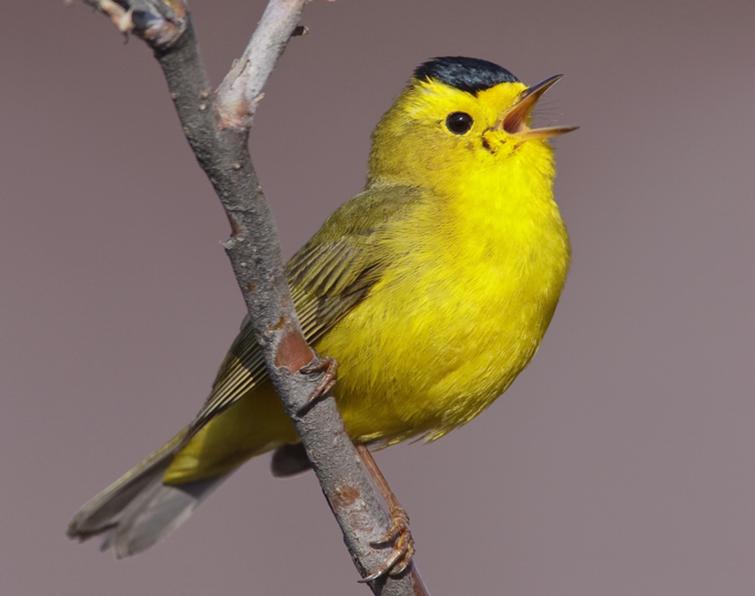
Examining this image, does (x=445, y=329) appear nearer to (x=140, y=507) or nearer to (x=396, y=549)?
(x=396, y=549)

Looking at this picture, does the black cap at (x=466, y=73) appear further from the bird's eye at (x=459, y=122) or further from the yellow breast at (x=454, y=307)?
the yellow breast at (x=454, y=307)

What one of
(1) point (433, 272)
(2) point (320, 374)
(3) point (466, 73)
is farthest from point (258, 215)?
(3) point (466, 73)

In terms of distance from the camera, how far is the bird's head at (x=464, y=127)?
306cm

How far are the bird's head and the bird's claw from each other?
0.84 m

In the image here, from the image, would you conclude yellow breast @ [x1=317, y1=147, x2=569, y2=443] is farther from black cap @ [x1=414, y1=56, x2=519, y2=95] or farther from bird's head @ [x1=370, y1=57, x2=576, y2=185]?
black cap @ [x1=414, y1=56, x2=519, y2=95]

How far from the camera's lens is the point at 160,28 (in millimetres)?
1807

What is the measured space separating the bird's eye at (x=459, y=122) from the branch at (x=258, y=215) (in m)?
0.95

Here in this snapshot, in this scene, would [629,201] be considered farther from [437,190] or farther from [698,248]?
[437,190]

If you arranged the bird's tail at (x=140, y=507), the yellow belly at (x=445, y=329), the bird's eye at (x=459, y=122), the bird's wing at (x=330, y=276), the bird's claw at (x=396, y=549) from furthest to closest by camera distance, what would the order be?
the bird's tail at (x=140, y=507) → the bird's eye at (x=459, y=122) → the bird's wing at (x=330, y=276) → the yellow belly at (x=445, y=329) → the bird's claw at (x=396, y=549)

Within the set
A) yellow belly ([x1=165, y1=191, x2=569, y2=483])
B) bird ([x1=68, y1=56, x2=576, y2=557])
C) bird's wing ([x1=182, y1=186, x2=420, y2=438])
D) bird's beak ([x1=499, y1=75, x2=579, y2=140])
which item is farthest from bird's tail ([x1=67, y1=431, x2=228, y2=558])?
bird's beak ([x1=499, y1=75, x2=579, y2=140])

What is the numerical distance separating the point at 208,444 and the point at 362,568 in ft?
3.02

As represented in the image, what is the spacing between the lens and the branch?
6.02 feet

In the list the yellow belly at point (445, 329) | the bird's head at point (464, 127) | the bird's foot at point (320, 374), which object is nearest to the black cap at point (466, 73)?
the bird's head at point (464, 127)

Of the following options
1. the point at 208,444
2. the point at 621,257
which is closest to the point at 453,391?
the point at 208,444
